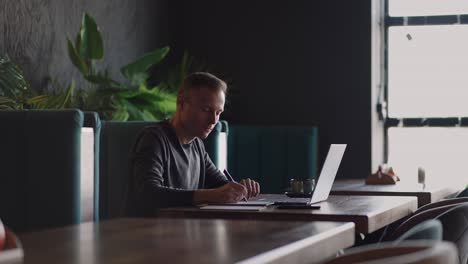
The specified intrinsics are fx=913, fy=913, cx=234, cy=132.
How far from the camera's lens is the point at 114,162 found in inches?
189

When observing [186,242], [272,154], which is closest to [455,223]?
[186,242]

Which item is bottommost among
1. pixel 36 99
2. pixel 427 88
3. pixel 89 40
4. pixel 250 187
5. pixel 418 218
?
pixel 418 218

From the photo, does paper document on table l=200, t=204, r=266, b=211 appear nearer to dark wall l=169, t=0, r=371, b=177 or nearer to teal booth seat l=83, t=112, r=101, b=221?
teal booth seat l=83, t=112, r=101, b=221

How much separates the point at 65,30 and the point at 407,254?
13.2ft

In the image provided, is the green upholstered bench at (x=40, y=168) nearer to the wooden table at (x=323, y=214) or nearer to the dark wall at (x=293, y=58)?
the wooden table at (x=323, y=214)

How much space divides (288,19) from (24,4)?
7.37 feet

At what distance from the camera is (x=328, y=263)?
6.72ft

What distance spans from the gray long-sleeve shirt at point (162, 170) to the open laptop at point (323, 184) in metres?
0.38

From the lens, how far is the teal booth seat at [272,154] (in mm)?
6332

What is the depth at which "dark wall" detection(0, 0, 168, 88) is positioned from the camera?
4.96 m

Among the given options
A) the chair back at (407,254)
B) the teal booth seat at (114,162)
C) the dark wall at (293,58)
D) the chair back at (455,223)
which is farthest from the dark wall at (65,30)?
the chair back at (407,254)

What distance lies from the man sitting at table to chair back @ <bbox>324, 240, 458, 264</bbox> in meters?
1.37

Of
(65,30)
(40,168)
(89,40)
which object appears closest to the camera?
(40,168)

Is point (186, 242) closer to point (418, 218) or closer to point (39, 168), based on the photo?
point (418, 218)
